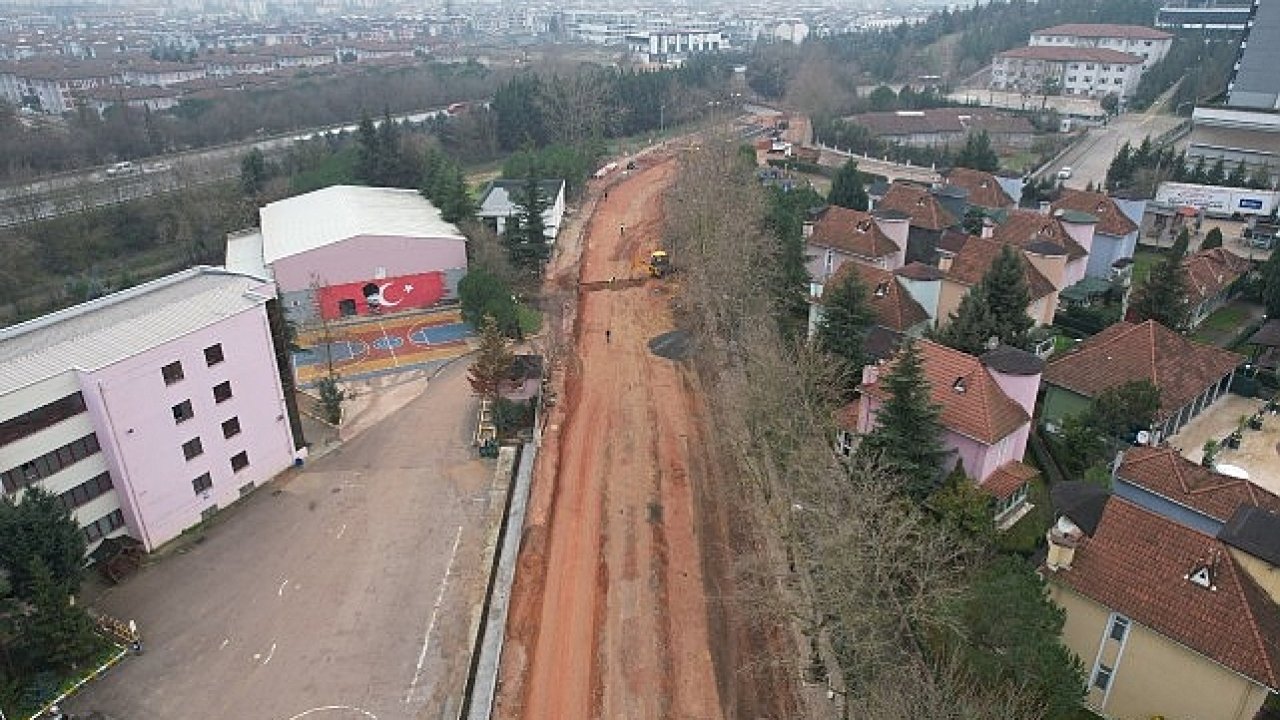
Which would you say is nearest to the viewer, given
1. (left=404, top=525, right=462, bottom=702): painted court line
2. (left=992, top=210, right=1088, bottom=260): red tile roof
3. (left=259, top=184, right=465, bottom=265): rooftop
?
(left=404, top=525, right=462, bottom=702): painted court line

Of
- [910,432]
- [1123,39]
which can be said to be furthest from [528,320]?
[1123,39]

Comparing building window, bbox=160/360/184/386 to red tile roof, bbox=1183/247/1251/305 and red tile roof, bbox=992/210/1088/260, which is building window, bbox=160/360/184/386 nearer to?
red tile roof, bbox=992/210/1088/260

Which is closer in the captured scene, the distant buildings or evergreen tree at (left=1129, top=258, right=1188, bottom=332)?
evergreen tree at (left=1129, top=258, right=1188, bottom=332)

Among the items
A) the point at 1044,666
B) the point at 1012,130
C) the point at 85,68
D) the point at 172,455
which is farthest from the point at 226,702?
the point at 85,68

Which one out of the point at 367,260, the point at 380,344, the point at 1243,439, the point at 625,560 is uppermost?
the point at 367,260

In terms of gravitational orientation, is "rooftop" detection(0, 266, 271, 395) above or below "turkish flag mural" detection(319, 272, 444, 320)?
above

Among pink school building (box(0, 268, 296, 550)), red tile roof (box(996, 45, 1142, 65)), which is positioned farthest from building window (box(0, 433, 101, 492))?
red tile roof (box(996, 45, 1142, 65))

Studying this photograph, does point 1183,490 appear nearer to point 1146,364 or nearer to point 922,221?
point 1146,364
